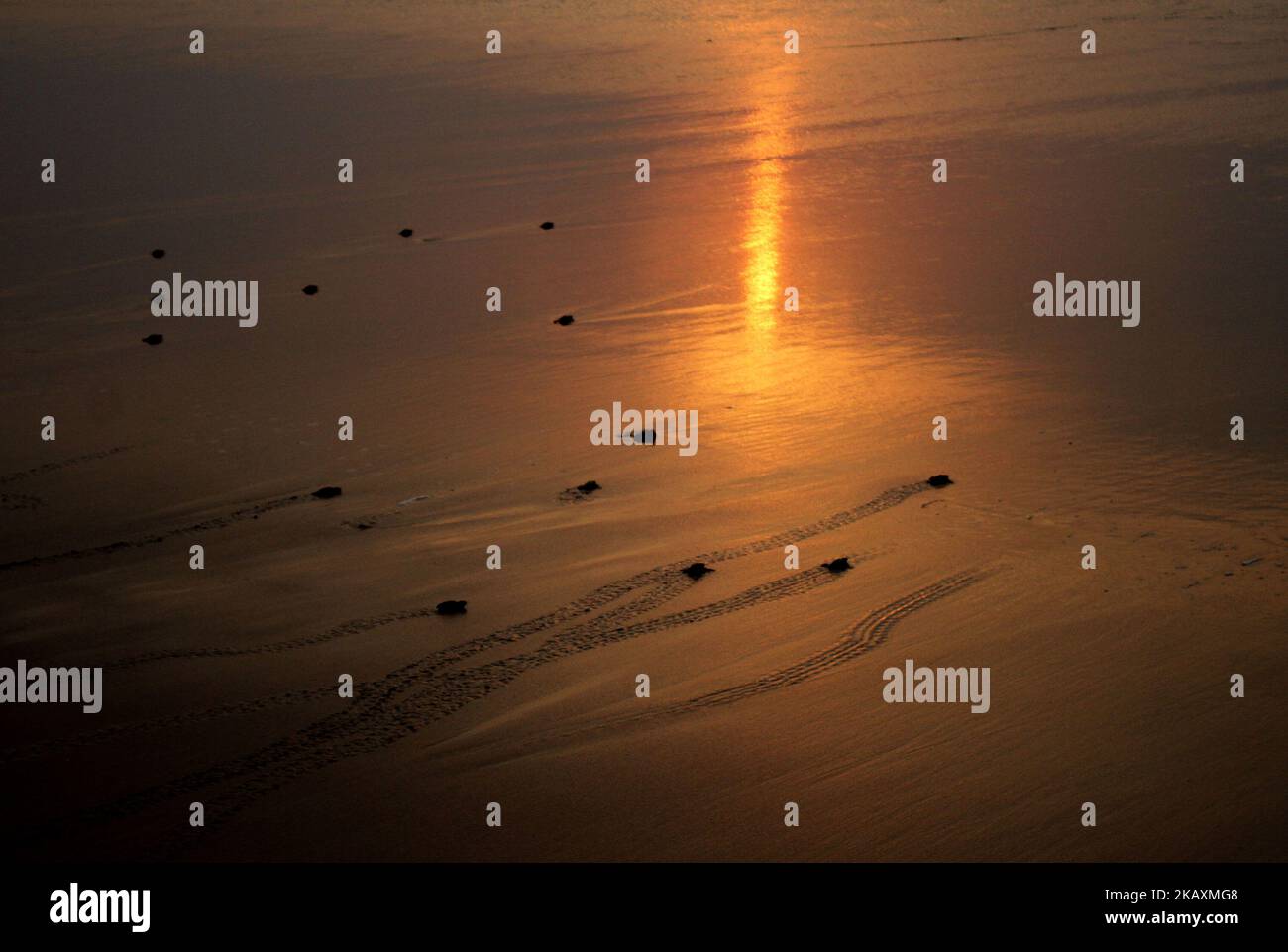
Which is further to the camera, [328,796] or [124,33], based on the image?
[124,33]

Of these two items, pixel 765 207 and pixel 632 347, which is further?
pixel 765 207

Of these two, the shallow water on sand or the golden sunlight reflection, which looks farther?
the golden sunlight reflection

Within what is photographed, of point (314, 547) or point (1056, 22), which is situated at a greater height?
point (1056, 22)

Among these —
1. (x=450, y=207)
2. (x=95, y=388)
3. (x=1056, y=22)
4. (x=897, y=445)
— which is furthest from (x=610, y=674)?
(x=1056, y=22)

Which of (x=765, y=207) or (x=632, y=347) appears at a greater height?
(x=765, y=207)

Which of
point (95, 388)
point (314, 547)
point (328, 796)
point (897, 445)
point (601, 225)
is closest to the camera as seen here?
point (328, 796)

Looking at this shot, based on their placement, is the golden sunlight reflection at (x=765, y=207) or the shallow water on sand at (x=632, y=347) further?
the golden sunlight reflection at (x=765, y=207)

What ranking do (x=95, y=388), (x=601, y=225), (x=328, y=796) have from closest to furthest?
1. (x=328, y=796)
2. (x=95, y=388)
3. (x=601, y=225)
